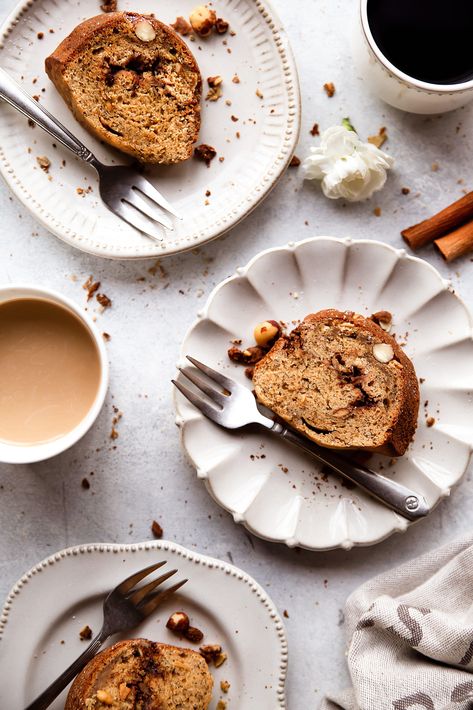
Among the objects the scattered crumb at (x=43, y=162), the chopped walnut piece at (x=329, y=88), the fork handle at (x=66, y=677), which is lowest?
the fork handle at (x=66, y=677)

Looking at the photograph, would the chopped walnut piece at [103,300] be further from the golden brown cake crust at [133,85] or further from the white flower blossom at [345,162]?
the white flower blossom at [345,162]

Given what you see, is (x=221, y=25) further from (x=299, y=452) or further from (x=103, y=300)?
(x=299, y=452)

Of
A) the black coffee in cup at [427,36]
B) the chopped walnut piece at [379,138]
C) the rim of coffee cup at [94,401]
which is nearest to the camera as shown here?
the rim of coffee cup at [94,401]

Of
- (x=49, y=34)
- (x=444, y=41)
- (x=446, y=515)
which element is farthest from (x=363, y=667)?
(x=49, y=34)

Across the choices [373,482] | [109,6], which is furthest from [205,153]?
[373,482]

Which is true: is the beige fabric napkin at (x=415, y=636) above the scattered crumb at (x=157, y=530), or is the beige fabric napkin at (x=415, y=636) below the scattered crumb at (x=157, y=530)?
below

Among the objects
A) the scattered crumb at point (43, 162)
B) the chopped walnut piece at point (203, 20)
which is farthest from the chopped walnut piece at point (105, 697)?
the chopped walnut piece at point (203, 20)
